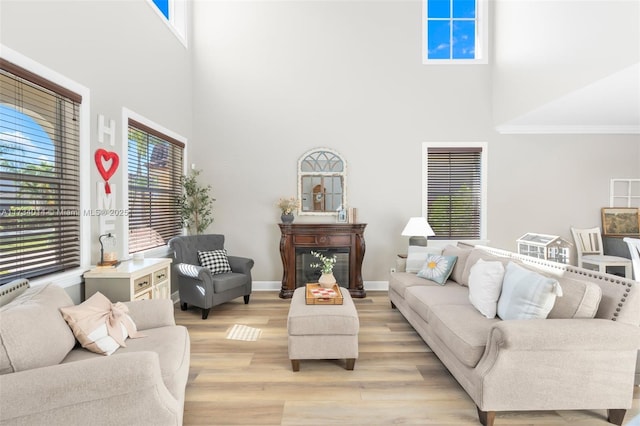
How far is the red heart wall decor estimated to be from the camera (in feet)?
9.62

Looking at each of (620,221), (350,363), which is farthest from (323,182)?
(620,221)

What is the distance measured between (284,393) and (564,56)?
448 cm

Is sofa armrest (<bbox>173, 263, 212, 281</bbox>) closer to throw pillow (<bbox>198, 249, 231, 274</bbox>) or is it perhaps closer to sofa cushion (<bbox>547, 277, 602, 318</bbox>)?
throw pillow (<bbox>198, 249, 231, 274</bbox>)

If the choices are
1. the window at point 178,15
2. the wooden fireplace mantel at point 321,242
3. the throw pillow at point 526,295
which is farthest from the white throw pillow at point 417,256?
the window at point 178,15

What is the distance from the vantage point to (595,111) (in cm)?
420

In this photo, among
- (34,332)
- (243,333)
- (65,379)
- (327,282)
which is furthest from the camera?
(243,333)

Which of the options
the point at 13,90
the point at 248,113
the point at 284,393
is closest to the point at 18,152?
the point at 13,90

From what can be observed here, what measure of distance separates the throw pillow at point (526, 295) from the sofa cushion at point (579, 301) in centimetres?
8

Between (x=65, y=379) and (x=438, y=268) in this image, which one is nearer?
(x=65, y=379)

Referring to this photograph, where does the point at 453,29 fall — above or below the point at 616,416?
above

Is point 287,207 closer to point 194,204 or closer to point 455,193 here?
point 194,204

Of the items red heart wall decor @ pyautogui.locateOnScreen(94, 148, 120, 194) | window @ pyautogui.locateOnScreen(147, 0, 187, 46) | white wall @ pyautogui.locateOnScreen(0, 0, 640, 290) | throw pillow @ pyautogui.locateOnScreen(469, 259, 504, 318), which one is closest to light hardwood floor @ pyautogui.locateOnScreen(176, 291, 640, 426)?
throw pillow @ pyautogui.locateOnScreen(469, 259, 504, 318)

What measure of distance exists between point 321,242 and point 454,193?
2352 millimetres

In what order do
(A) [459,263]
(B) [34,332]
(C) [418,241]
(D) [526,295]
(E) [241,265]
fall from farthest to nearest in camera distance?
(C) [418,241] → (E) [241,265] → (A) [459,263] → (D) [526,295] → (B) [34,332]
